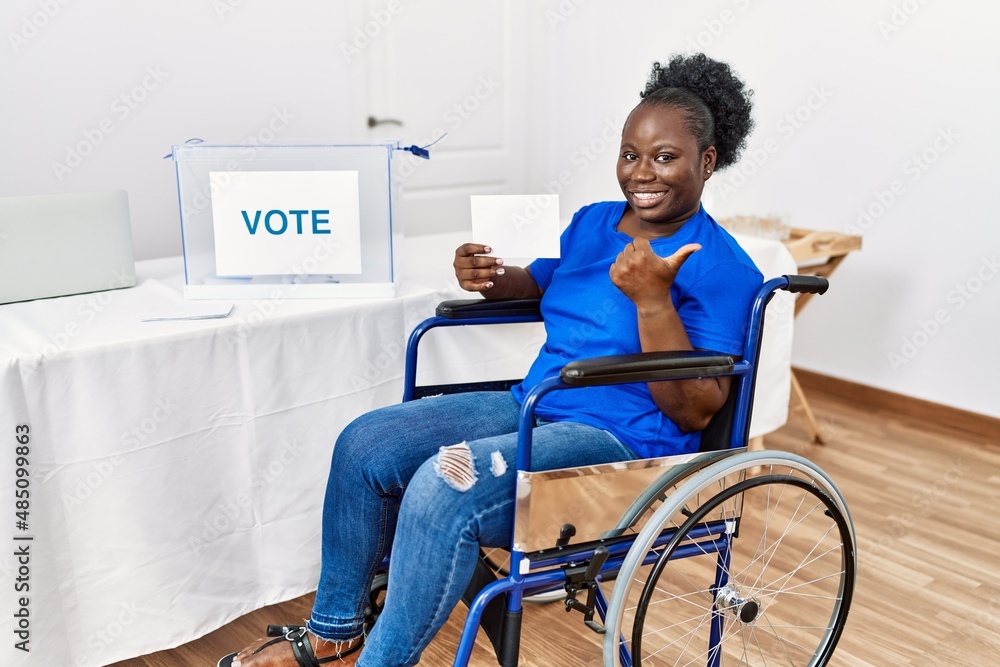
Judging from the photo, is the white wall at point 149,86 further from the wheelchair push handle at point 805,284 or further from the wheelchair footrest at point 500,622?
the wheelchair push handle at point 805,284

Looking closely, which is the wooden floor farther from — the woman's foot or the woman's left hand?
the woman's left hand

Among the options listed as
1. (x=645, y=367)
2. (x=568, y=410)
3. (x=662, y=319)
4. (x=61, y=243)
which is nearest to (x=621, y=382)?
(x=645, y=367)

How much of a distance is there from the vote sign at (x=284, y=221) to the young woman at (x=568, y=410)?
29 cm

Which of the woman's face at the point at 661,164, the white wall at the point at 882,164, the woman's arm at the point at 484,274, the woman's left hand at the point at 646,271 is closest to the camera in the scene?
the woman's left hand at the point at 646,271

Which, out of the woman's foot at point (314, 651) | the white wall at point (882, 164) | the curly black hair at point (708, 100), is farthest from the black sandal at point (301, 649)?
the white wall at point (882, 164)

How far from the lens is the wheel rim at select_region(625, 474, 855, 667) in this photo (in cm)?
134

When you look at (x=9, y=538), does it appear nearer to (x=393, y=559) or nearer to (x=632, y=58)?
(x=393, y=559)

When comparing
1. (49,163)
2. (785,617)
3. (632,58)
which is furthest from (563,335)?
(632,58)

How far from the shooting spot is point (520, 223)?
147 cm

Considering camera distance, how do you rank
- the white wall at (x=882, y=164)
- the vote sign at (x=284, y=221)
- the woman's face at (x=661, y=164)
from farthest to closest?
the white wall at (x=882, y=164) < the vote sign at (x=284, y=221) < the woman's face at (x=661, y=164)

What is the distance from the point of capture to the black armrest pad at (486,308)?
1608mm

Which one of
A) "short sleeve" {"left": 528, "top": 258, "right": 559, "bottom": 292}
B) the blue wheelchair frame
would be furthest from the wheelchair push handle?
"short sleeve" {"left": 528, "top": 258, "right": 559, "bottom": 292}

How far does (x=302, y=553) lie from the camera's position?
178 cm

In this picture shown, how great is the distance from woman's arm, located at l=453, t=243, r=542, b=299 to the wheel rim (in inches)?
20.2
